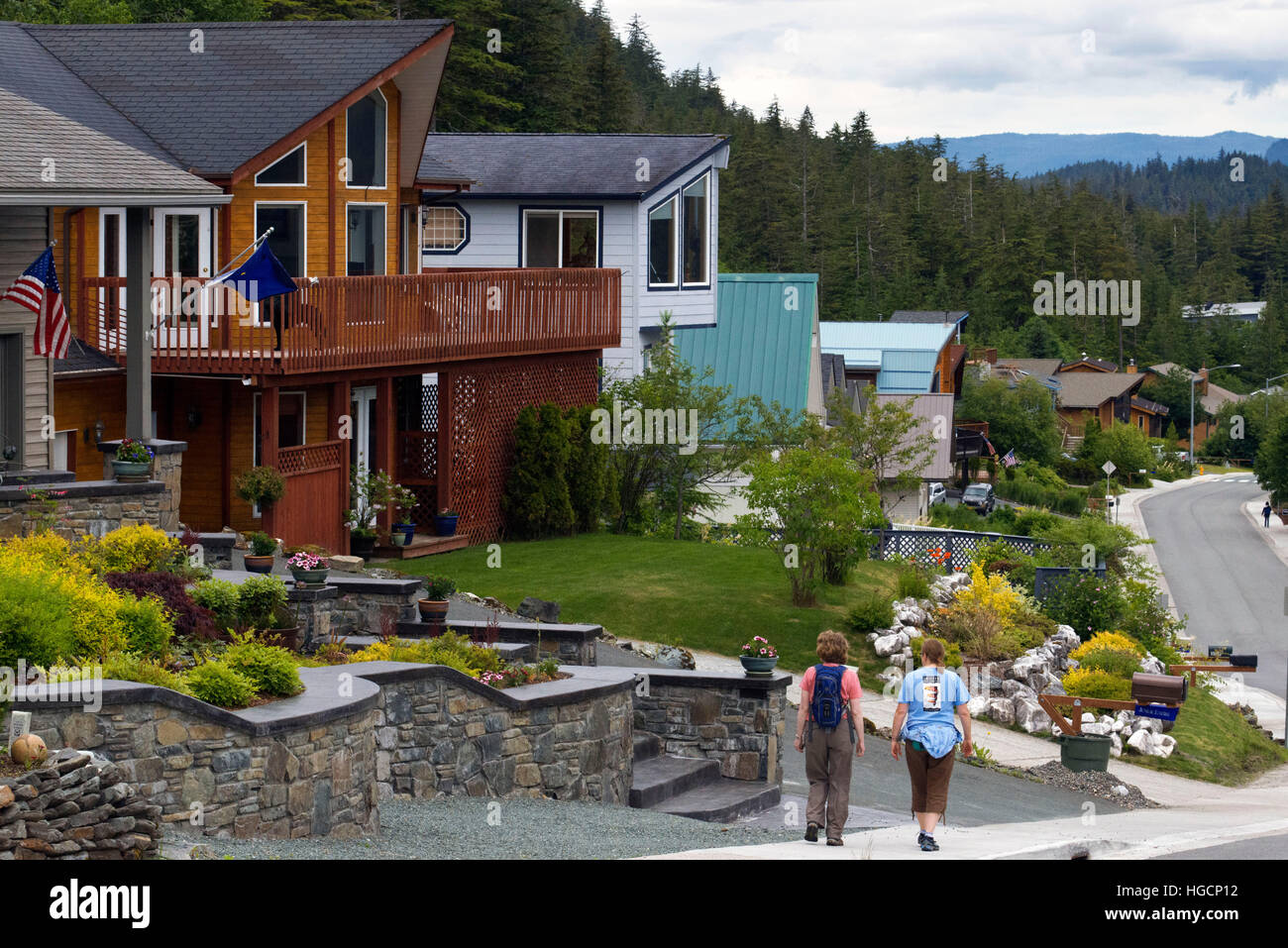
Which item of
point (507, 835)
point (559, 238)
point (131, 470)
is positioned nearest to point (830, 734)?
point (507, 835)

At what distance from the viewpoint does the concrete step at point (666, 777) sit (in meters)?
15.2

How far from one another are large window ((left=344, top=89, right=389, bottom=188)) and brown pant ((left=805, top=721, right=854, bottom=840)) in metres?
18.1

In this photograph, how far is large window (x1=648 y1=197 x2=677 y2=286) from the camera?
3553 cm

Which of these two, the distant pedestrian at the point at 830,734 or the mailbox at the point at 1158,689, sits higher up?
the distant pedestrian at the point at 830,734

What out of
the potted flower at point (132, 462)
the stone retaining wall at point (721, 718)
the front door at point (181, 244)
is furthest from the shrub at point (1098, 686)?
the front door at point (181, 244)

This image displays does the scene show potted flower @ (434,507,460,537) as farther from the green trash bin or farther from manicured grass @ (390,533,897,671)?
the green trash bin

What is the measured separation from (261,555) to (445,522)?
300 inches

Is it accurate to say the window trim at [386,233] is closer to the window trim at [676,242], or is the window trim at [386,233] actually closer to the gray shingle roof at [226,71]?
the gray shingle roof at [226,71]

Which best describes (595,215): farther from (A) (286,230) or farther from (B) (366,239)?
(A) (286,230)

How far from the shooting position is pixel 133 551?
15328mm

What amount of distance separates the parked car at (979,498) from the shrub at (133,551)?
53419mm

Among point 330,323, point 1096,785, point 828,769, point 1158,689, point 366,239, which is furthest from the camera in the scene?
point 366,239

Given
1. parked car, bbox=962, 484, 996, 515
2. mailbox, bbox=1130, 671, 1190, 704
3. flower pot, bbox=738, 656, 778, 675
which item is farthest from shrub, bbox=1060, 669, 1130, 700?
parked car, bbox=962, 484, 996, 515
